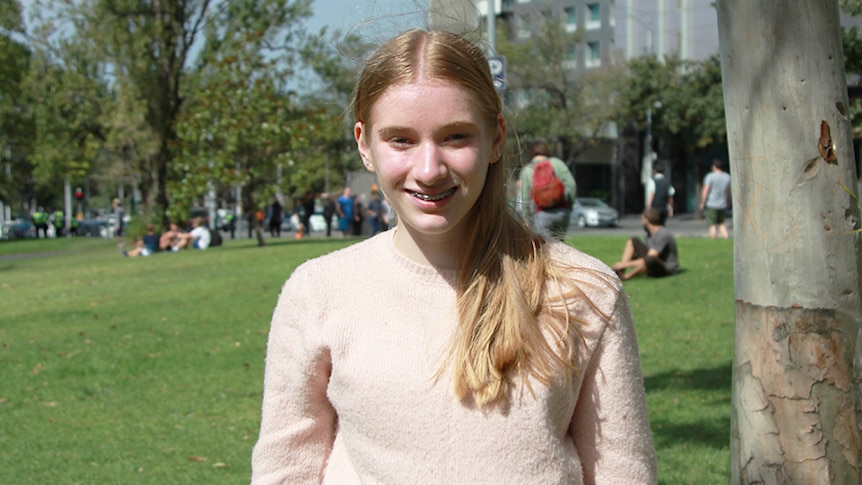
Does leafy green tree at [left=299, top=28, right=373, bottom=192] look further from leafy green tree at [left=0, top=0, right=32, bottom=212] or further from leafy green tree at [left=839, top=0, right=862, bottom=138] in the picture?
leafy green tree at [left=0, top=0, right=32, bottom=212]

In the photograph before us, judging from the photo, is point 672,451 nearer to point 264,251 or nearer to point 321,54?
point 264,251

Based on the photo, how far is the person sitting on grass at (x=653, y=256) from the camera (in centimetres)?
1301

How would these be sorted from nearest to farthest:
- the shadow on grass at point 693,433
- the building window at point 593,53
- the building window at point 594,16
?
the shadow on grass at point 693,433 < the building window at point 594,16 < the building window at point 593,53

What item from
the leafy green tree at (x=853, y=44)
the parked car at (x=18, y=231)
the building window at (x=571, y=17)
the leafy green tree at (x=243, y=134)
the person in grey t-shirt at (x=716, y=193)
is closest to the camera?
the leafy green tree at (x=853, y=44)

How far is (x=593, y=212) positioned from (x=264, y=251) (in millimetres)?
22875

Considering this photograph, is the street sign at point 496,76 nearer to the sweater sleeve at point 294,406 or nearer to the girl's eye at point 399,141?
the girl's eye at point 399,141

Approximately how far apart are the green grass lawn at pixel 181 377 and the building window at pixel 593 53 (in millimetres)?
43054

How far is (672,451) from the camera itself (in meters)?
5.63

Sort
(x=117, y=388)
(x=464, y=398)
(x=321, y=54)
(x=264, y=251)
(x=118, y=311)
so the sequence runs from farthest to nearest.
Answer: (x=321, y=54)
(x=264, y=251)
(x=118, y=311)
(x=117, y=388)
(x=464, y=398)

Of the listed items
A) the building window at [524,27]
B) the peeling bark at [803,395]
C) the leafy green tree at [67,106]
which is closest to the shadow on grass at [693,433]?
the peeling bark at [803,395]

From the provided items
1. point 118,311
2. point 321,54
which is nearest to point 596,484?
point 118,311

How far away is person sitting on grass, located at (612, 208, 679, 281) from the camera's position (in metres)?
13.0

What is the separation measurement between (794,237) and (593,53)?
56615 mm

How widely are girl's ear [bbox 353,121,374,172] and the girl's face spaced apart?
9 centimetres
